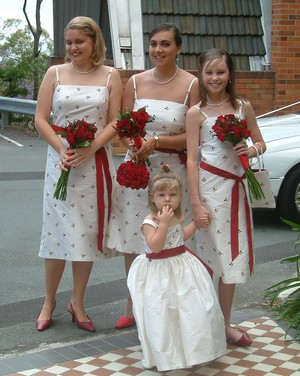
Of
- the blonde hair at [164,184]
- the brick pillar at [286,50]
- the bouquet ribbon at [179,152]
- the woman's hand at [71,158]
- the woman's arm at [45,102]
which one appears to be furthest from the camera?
the brick pillar at [286,50]

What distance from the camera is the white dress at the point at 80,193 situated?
19.2ft

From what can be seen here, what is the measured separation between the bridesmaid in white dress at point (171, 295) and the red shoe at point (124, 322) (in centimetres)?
87

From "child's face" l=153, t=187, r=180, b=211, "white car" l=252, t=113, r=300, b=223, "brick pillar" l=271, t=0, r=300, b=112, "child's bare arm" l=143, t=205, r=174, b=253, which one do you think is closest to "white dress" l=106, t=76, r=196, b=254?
"child's face" l=153, t=187, r=180, b=211

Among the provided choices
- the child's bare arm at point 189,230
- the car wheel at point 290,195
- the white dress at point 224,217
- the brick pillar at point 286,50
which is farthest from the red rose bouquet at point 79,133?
the brick pillar at point 286,50

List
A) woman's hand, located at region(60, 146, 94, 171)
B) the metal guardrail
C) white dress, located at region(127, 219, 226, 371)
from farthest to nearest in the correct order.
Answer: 1. the metal guardrail
2. woman's hand, located at region(60, 146, 94, 171)
3. white dress, located at region(127, 219, 226, 371)

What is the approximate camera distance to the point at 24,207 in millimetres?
10766

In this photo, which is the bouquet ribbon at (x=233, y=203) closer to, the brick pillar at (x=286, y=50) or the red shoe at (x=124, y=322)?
the red shoe at (x=124, y=322)

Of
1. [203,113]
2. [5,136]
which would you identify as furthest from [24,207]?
[5,136]

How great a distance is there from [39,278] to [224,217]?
103 inches

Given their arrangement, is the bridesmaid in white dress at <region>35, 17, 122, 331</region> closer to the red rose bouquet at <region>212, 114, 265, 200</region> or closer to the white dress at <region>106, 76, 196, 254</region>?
the white dress at <region>106, 76, 196, 254</region>

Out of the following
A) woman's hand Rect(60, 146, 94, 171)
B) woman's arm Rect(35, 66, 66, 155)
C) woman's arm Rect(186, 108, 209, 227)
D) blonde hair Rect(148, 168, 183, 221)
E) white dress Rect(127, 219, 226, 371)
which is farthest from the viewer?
woman's arm Rect(35, 66, 66, 155)

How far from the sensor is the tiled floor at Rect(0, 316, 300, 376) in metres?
5.24

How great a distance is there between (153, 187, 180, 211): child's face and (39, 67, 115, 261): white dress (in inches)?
29.8

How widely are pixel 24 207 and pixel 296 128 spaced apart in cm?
341
